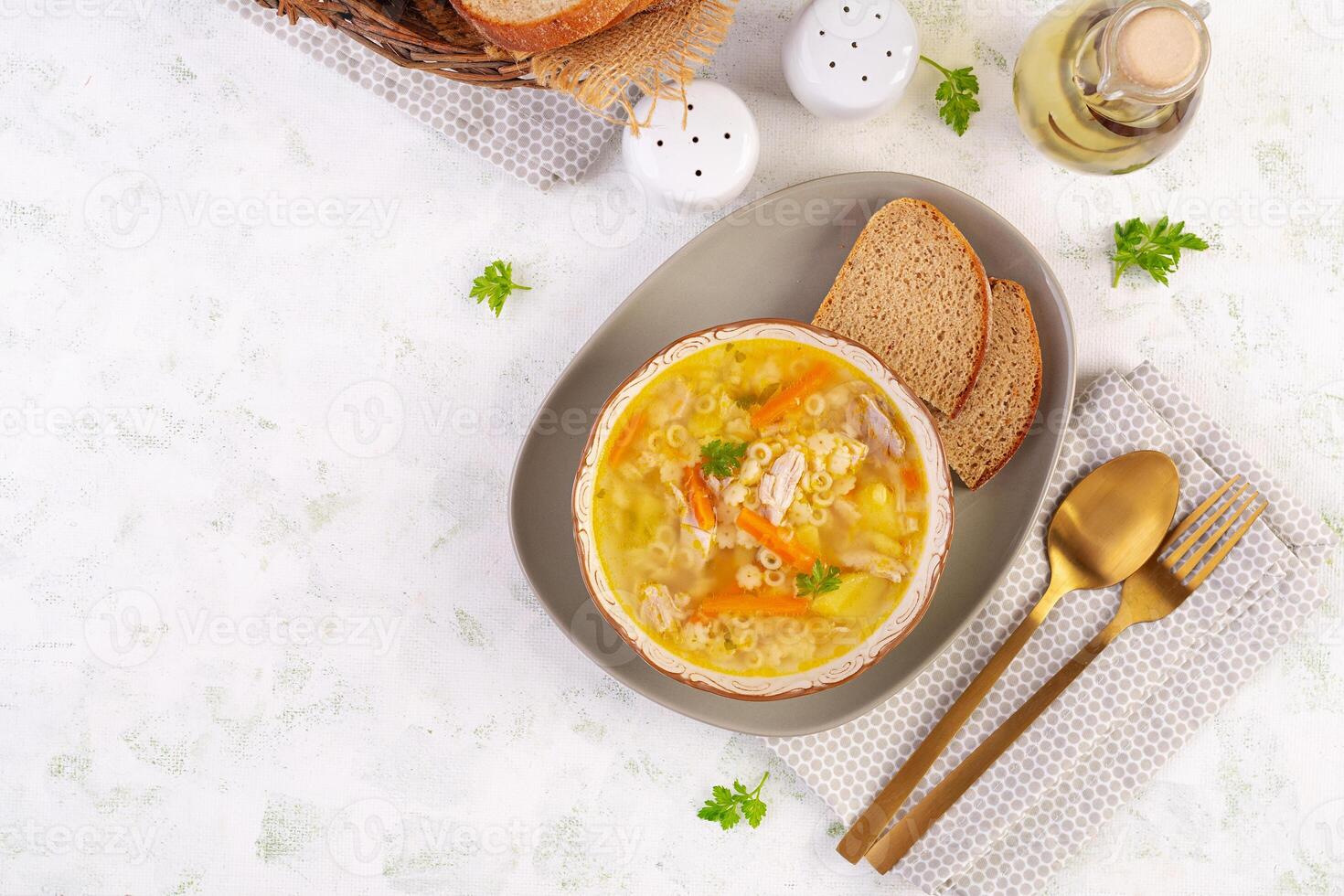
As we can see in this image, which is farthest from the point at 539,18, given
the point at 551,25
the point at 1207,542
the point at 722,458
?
the point at 1207,542

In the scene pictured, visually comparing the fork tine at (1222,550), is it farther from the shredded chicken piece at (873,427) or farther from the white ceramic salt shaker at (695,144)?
the white ceramic salt shaker at (695,144)

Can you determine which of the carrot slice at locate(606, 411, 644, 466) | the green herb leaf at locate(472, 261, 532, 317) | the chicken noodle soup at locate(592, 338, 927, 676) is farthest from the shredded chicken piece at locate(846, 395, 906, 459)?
the green herb leaf at locate(472, 261, 532, 317)

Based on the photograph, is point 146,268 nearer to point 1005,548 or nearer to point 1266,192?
point 1005,548

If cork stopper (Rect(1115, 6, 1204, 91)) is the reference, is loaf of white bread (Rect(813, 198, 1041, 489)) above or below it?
below

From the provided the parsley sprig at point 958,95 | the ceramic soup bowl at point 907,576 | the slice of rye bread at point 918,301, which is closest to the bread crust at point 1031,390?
the slice of rye bread at point 918,301

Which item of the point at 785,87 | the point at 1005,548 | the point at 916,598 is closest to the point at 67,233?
the point at 785,87

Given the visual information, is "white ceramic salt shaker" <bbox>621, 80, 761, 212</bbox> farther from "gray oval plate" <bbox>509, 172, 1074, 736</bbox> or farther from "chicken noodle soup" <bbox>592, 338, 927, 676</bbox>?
"chicken noodle soup" <bbox>592, 338, 927, 676</bbox>
